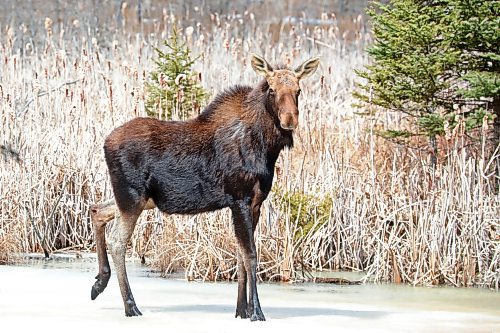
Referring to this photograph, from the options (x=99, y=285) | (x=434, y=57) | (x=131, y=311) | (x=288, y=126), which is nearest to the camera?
(x=288, y=126)

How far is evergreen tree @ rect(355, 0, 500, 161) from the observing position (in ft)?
34.6

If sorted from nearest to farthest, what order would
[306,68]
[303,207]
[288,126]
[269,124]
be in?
[288,126], [269,124], [306,68], [303,207]

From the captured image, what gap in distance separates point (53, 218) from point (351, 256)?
10.1ft

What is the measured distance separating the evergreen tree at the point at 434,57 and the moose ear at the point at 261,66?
3047 mm

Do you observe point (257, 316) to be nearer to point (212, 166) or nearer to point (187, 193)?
point (187, 193)

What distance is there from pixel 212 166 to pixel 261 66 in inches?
31.6

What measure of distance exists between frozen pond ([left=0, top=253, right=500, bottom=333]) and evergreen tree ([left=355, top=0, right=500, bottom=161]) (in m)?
2.16

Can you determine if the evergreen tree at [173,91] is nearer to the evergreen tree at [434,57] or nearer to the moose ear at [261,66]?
the evergreen tree at [434,57]

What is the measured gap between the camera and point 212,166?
25.9 ft

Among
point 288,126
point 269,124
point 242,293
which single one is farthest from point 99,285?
point 288,126

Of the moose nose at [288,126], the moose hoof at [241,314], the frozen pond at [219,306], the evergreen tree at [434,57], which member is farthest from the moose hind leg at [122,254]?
the evergreen tree at [434,57]

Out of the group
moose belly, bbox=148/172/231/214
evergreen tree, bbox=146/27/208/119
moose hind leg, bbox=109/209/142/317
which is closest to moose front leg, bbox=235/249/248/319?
moose belly, bbox=148/172/231/214

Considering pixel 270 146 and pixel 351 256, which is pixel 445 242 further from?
pixel 270 146

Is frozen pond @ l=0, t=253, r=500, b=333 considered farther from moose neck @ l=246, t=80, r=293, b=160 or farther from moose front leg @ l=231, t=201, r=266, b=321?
moose neck @ l=246, t=80, r=293, b=160
